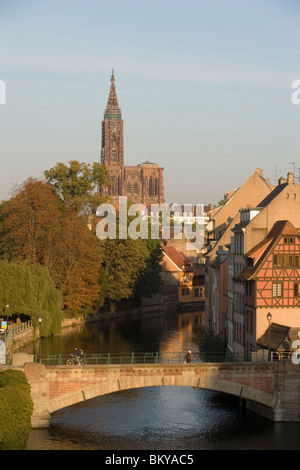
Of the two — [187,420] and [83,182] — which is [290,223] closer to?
[187,420]

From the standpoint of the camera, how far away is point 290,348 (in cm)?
4797

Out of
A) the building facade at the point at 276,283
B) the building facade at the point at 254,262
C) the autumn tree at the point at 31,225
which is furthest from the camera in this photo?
the autumn tree at the point at 31,225

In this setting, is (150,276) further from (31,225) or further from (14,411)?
(14,411)

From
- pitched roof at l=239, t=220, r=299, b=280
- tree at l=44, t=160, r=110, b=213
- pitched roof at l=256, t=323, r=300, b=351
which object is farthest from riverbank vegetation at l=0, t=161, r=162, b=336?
pitched roof at l=256, t=323, r=300, b=351

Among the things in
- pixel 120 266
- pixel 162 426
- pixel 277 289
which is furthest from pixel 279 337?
pixel 120 266

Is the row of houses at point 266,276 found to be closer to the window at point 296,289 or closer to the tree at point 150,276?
the window at point 296,289

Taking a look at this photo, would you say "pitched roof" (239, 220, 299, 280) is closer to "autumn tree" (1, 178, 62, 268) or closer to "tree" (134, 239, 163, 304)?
"autumn tree" (1, 178, 62, 268)

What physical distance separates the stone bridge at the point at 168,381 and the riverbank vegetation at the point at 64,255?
33.6m

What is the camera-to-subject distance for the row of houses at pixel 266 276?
52.2 meters

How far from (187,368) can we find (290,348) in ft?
18.5

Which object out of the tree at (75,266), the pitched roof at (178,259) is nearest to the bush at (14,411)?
the tree at (75,266)

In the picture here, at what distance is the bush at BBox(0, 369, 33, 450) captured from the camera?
128 feet

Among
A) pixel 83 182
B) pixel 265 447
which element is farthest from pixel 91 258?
pixel 265 447

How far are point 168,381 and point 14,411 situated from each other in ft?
28.1
